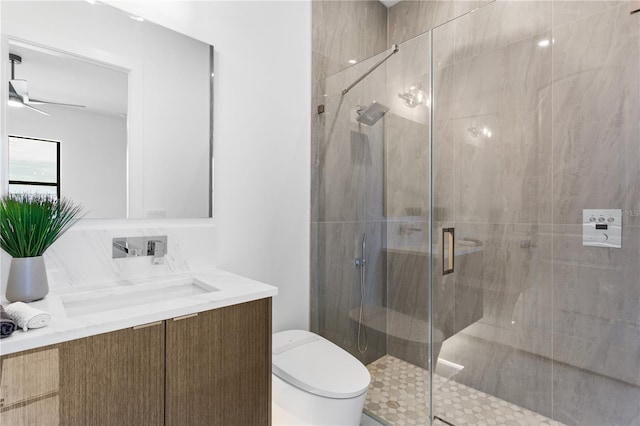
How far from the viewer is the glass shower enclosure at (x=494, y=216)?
4.73 ft

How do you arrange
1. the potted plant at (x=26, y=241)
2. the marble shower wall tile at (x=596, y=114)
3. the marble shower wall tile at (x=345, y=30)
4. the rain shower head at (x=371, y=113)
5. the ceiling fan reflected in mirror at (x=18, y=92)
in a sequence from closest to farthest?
the potted plant at (x=26, y=241)
the ceiling fan reflected in mirror at (x=18, y=92)
the marble shower wall tile at (x=596, y=114)
the rain shower head at (x=371, y=113)
the marble shower wall tile at (x=345, y=30)

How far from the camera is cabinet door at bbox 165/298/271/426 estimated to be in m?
0.92

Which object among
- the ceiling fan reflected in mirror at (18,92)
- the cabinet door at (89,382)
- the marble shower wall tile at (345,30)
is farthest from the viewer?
the marble shower wall tile at (345,30)

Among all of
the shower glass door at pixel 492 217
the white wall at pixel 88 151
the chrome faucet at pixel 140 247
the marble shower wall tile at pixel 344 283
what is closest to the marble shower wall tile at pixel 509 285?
the shower glass door at pixel 492 217

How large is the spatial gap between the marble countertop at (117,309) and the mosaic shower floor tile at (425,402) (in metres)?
1.00

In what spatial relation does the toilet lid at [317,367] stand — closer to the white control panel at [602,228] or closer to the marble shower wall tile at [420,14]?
the white control panel at [602,228]

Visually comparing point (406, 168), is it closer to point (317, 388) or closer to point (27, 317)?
point (317, 388)

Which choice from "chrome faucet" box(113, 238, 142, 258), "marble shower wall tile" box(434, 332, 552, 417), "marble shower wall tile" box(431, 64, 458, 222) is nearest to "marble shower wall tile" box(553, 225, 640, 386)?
"marble shower wall tile" box(434, 332, 552, 417)

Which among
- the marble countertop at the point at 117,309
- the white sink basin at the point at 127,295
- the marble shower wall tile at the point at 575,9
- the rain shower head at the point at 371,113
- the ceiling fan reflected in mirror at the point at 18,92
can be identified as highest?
the marble shower wall tile at the point at 575,9

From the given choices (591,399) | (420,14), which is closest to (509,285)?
(591,399)

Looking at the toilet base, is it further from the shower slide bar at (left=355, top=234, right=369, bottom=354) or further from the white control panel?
the white control panel

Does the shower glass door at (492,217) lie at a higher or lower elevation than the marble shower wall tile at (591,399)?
higher

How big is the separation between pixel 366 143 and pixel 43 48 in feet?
4.63

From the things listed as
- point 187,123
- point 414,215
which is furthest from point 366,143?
point 187,123
